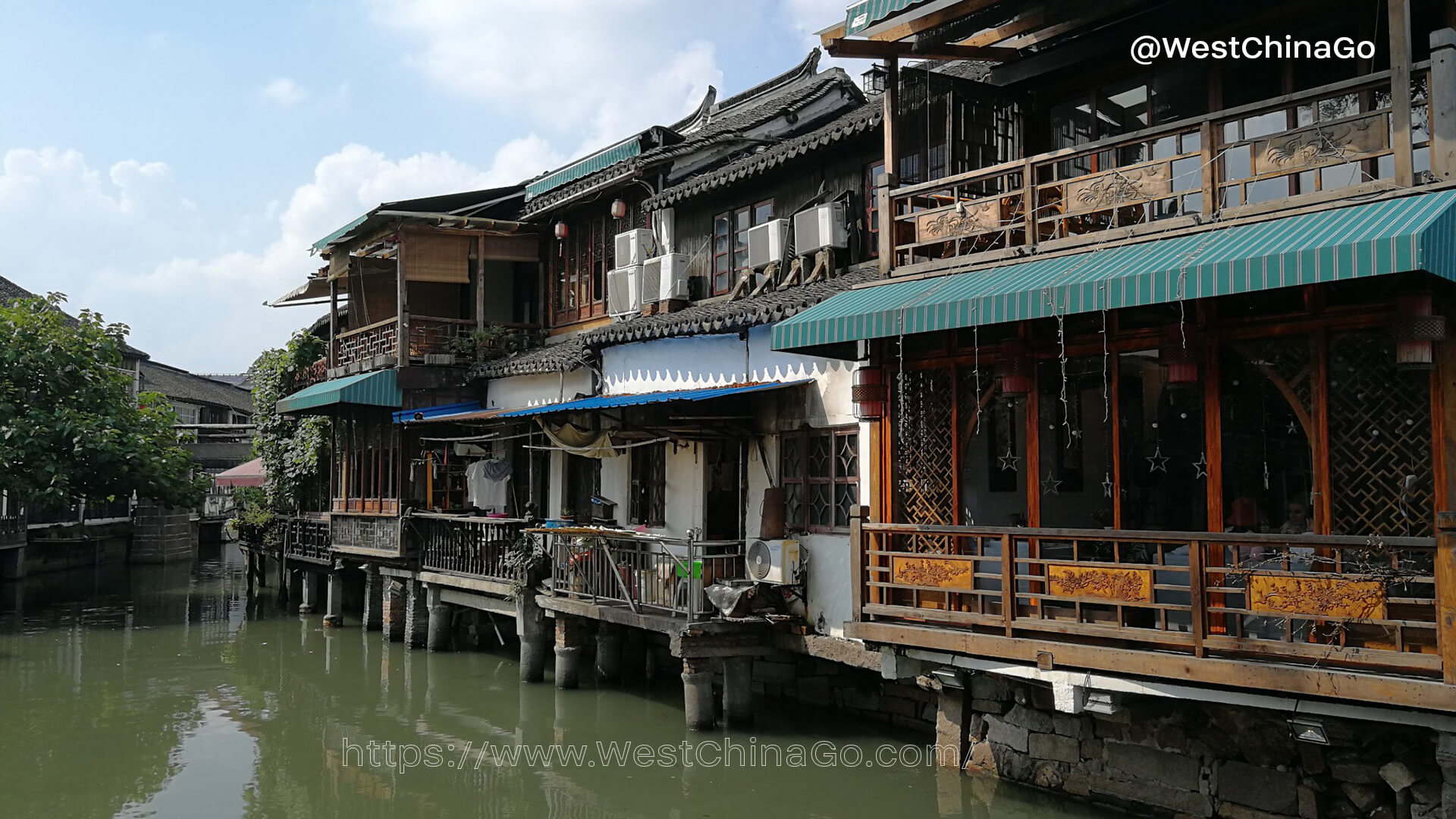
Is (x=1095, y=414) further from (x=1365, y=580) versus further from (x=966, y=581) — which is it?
(x=1365, y=580)

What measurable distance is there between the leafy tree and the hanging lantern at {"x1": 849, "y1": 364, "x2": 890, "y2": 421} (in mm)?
21325

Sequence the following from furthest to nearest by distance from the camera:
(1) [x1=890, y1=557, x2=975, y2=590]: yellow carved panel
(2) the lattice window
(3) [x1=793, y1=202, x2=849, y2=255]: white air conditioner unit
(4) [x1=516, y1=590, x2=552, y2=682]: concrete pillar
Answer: (4) [x1=516, y1=590, x2=552, y2=682]: concrete pillar, (3) [x1=793, y1=202, x2=849, y2=255]: white air conditioner unit, (1) [x1=890, y1=557, x2=975, y2=590]: yellow carved panel, (2) the lattice window

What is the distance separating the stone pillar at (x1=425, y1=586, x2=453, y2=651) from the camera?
1886cm

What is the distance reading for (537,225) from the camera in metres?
20.3

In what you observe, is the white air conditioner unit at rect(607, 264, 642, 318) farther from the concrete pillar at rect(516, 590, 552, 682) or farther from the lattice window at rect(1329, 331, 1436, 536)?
the lattice window at rect(1329, 331, 1436, 536)

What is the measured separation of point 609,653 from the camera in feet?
51.1

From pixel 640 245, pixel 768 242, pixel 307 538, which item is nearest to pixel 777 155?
pixel 768 242

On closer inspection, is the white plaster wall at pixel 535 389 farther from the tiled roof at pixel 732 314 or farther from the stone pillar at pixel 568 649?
the stone pillar at pixel 568 649

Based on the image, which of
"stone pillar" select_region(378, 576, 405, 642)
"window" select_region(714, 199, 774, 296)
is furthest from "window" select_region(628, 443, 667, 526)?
"stone pillar" select_region(378, 576, 405, 642)

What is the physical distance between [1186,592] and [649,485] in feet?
27.5

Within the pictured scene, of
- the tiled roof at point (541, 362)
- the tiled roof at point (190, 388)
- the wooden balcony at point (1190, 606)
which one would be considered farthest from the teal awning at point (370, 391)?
the tiled roof at point (190, 388)

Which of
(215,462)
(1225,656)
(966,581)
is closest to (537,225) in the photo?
(966,581)

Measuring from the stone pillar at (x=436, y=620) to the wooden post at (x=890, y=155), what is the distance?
11467 millimetres

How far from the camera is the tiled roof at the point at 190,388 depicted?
4816 centimetres
